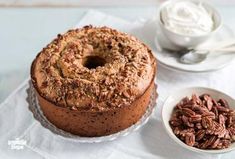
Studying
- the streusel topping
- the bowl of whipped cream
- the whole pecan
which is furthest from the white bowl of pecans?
the bowl of whipped cream

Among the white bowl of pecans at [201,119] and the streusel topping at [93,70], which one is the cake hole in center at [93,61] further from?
the white bowl of pecans at [201,119]

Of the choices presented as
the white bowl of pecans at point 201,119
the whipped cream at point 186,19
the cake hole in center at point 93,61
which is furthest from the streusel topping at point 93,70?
the whipped cream at point 186,19

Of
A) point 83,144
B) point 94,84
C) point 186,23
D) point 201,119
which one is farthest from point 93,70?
point 186,23

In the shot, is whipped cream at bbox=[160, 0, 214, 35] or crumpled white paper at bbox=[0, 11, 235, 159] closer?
crumpled white paper at bbox=[0, 11, 235, 159]

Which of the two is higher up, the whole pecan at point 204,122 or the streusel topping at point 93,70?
the streusel topping at point 93,70

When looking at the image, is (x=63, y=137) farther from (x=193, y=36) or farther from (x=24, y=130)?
(x=193, y=36)

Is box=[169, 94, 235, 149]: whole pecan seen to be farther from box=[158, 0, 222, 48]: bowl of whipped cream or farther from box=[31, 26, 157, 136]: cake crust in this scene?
box=[158, 0, 222, 48]: bowl of whipped cream

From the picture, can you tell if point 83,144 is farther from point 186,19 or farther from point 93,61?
point 186,19

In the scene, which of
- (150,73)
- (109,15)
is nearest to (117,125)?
(150,73)
